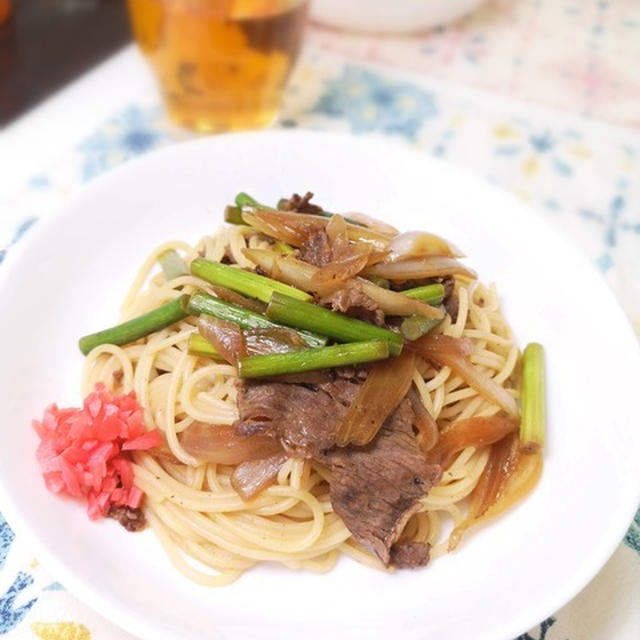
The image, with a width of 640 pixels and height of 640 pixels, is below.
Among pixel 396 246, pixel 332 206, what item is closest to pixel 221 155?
pixel 332 206

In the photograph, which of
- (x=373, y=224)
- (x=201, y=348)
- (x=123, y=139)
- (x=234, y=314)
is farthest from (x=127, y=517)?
(x=123, y=139)

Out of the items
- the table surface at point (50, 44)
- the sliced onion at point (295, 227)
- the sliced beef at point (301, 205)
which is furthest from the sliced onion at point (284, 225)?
the table surface at point (50, 44)

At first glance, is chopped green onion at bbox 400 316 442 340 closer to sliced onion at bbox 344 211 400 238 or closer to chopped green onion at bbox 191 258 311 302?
chopped green onion at bbox 191 258 311 302

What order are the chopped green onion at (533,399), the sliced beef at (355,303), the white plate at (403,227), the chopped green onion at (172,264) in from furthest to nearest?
the chopped green onion at (172,264) → the chopped green onion at (533,399) → the sliced beef at (355,303) → the white plate at (403,227)

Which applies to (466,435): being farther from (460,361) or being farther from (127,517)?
(127,517)

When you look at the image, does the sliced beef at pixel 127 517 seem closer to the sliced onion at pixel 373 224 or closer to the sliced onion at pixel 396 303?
the sliced onion at pixel 396 303

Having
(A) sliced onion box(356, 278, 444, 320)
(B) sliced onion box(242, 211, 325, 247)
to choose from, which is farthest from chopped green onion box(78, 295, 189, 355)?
(A) sliced onion box(356, 278, 444, 320)

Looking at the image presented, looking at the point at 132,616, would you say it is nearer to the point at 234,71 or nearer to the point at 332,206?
the point at 332,206
